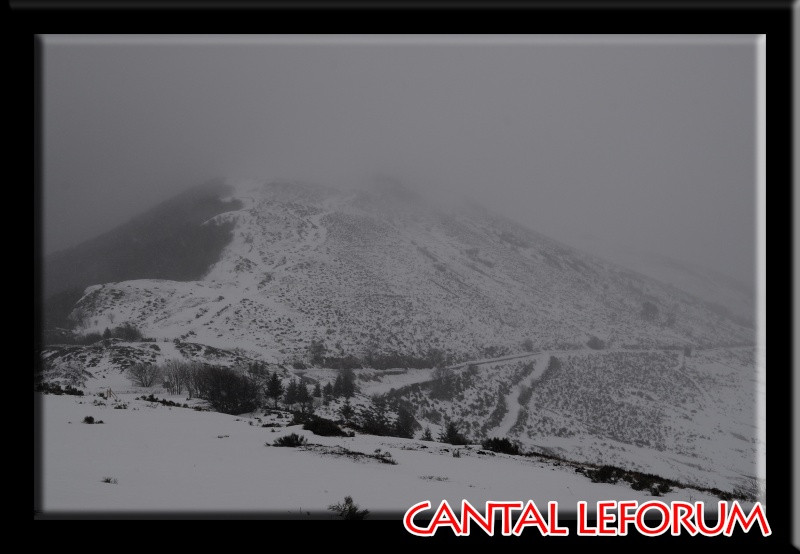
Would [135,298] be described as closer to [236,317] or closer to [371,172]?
[236,317]

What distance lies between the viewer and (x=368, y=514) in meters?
5.09

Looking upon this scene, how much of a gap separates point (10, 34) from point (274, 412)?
34.8 feet

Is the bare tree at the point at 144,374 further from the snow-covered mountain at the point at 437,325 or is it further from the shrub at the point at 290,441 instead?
the shrub at the point at 290,441

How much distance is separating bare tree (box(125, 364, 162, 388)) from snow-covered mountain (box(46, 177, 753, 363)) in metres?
5.49

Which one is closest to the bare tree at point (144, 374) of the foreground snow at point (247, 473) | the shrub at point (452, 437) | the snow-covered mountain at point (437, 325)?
the snow-covered mountain at point (437, 325)

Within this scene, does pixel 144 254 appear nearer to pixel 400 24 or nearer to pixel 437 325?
pixel 437 325

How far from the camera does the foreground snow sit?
204 inches

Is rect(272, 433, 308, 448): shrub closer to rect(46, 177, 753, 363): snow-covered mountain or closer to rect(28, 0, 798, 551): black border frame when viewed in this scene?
rect(28, 0, 798, 551): black border frame

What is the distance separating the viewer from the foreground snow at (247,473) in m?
5.18

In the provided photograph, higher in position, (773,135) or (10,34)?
(10,34)

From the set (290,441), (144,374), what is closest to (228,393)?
(144,374)

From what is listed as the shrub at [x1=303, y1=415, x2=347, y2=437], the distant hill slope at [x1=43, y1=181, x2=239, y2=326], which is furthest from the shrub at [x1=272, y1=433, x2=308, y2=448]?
the distant hill slope at [x1=43, y1=181, x2=239, y2=326]

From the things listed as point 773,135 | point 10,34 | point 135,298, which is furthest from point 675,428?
point 135,298

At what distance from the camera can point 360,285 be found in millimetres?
36156
